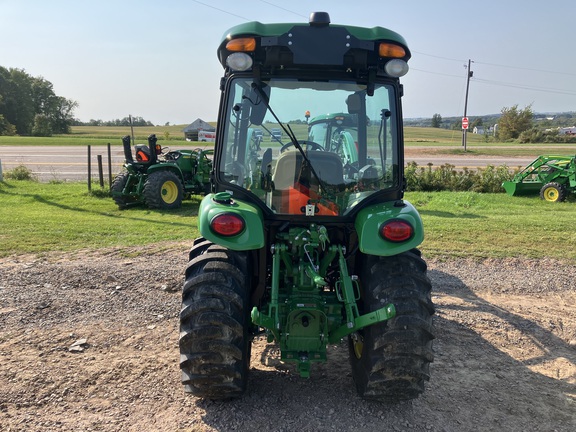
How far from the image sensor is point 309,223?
11.3 feet

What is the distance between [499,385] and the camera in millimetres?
3771

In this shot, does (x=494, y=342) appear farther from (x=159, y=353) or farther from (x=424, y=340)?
(x=159, y=353)

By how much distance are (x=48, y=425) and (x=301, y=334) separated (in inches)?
69.3

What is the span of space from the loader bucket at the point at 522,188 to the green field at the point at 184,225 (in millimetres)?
705

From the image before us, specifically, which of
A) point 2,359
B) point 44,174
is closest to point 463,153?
point 44,174

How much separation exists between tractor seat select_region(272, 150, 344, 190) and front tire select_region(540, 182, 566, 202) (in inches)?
480

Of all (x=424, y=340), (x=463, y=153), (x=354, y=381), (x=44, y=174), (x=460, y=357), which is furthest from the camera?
(x=463, y=153)

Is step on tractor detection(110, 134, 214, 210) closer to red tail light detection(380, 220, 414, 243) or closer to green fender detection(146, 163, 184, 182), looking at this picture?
green fender detection(146, 163, 184, 182)

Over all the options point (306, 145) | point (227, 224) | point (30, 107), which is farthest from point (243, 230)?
point (30, 107)

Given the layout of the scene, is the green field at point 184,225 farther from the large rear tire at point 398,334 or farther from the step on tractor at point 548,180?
the large rear tire at point 398,334

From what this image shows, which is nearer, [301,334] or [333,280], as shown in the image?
[301,334]

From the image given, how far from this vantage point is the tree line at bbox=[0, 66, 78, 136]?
56.5m

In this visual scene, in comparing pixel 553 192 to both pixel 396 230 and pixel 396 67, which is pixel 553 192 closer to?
pixel 396 67

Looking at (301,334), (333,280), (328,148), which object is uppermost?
(328,148)
